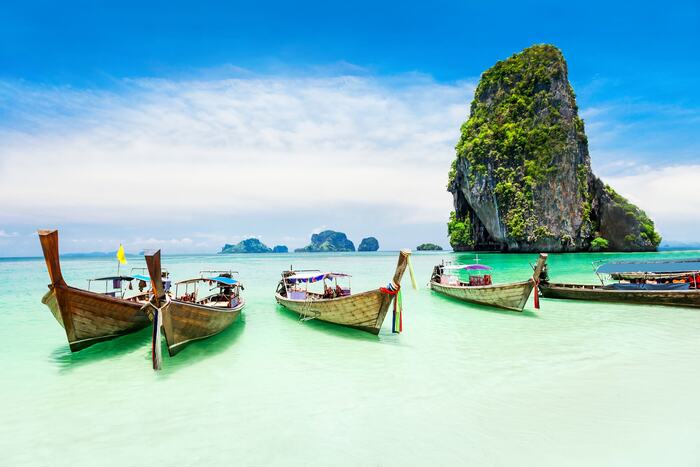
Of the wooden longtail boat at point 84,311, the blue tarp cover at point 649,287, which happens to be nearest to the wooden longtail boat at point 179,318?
the wooden longtail boat at point 84,311


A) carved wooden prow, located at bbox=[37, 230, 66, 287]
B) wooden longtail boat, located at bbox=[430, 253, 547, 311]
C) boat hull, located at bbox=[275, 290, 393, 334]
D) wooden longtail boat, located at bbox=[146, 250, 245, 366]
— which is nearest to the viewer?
carved wooden prow, located at bbox=[37, 230, 66, 287]

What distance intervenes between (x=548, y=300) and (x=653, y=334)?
24.3ft

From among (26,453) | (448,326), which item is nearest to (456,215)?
(448,326)

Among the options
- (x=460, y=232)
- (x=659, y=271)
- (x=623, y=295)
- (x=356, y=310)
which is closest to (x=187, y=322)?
(x=356, y=310)

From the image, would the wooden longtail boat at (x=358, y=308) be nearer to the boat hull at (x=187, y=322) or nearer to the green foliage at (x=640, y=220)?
the boat hull at (x=187, y=322)

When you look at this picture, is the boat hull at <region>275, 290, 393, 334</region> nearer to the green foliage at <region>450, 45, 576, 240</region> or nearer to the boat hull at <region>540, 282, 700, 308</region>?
the boat hull at <region>540, 282, 700, 308</region>

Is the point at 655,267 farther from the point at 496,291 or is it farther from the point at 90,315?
the point at 90,315

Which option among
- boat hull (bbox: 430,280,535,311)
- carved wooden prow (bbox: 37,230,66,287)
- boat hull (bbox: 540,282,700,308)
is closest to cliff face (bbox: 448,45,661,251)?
boat hull (bbox: 540,282,700,308)

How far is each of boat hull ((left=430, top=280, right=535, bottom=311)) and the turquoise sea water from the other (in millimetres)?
2712

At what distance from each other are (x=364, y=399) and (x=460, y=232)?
70495 millimetres

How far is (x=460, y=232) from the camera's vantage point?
73.3 m

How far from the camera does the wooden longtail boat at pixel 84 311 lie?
748cm

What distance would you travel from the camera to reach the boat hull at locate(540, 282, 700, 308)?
14867mm

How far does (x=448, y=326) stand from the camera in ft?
41.2
